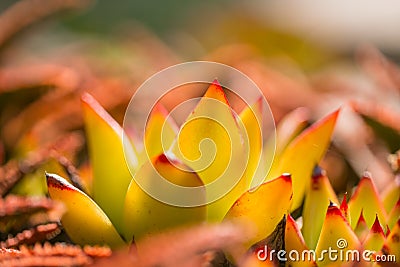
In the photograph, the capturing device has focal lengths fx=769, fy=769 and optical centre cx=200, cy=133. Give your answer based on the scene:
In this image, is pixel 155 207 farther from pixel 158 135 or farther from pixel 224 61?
pixel 224 61

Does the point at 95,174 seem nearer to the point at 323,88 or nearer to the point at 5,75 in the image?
the point at 5,75

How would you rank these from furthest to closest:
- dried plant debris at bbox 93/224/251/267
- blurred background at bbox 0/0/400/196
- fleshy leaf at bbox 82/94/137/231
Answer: blurred background at bbox 0/0/400/196
fleshy leaf at bbox 82/94/137/231
dried plant debris at bbox 93/224/251/267

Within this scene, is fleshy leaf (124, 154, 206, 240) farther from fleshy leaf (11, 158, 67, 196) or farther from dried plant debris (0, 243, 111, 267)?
fleshy leaf (11, 158, 67, 196)

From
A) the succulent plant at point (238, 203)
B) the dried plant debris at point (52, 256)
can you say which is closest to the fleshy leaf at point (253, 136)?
the succulent plant at point (238, 203)

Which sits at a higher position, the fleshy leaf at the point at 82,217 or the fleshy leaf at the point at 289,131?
the fleshy leaf at the point at 289,131

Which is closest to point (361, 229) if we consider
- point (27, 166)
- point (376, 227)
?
point (376, 227)

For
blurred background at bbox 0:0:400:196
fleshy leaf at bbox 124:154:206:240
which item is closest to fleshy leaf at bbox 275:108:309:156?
blurred background at bbox 0:0:400:196

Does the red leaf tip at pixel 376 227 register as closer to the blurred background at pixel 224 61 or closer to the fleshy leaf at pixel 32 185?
the blurred background at pixel 224 61
